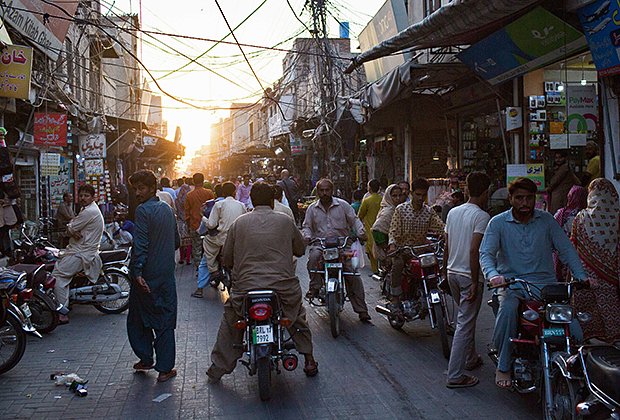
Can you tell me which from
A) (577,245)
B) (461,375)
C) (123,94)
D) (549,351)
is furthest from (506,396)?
(123,94)

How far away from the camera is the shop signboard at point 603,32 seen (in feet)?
25.4

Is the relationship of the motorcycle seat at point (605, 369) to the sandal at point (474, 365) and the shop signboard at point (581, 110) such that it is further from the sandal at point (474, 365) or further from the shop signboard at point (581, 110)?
the shop signboard at point (581, 110)

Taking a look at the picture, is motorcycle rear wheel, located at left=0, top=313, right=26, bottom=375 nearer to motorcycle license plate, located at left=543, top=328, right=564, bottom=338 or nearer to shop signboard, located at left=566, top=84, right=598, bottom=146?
motorcycle license plate, located at left=543, top=328, right=564, bottom=338

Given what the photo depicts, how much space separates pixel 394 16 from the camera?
17406mm

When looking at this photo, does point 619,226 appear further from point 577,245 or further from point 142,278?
point 142,278

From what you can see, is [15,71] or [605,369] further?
[15,71]

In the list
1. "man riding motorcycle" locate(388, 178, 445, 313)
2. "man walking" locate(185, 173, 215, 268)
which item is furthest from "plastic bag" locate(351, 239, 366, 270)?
"man walking" locate(185, 173, 215, 268)

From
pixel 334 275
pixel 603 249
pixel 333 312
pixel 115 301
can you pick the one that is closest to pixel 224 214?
pixel 115 301

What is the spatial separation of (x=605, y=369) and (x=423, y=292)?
3.86 metres

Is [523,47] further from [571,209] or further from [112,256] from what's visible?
[112,256]

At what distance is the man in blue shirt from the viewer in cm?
486

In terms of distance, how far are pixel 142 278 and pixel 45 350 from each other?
231cm

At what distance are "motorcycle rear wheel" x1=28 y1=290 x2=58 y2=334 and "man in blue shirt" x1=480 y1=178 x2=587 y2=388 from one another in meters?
5.58

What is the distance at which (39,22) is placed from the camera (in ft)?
43.8
